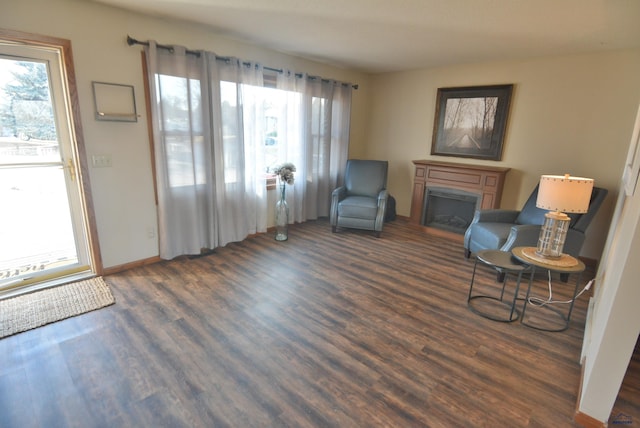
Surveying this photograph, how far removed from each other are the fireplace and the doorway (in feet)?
13.5

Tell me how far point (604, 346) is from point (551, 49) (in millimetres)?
3300

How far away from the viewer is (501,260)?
257 centimetres

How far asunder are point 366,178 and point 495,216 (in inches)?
73.5

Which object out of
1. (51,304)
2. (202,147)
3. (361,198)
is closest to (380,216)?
(361,198)

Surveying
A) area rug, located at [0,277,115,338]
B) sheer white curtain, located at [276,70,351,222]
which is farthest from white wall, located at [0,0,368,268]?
sheer white curtain, located at [276,70,351,222]

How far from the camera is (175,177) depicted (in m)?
Answer: 3.25

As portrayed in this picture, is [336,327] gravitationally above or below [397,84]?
below

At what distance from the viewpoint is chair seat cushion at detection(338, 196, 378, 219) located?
432 cm

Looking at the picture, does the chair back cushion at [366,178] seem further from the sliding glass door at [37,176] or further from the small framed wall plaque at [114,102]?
the sliding glass door at [37,176]

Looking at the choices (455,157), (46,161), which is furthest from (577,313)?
(46,161)

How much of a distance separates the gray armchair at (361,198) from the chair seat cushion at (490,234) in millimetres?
1179

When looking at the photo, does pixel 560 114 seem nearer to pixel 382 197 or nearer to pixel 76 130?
pixel 382 197

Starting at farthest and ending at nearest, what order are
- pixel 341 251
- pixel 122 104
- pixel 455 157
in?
pixel 455 157
pixel 341 251
pixel 122 104

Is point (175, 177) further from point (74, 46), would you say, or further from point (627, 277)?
point (627, 277)
